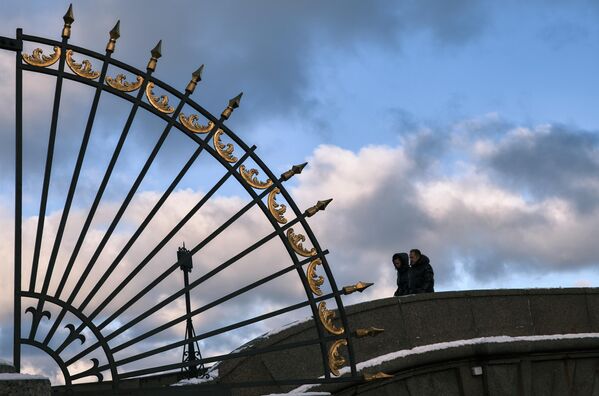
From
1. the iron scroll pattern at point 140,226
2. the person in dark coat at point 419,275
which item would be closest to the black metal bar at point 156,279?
the iron scroll pattern at point 140,226

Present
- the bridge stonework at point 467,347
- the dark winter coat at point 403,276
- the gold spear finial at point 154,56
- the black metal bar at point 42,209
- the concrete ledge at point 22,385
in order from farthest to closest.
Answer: the dark winter coat at point 403,276 < the bridge stonework at point 467,347 < the gold spear finial at point 154,56 < the black metal bar at point 42,209 < the concrete ledge at point 22,385

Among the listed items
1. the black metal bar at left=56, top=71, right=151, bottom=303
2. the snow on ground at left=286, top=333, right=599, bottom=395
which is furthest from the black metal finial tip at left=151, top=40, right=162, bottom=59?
the snow on ground at left=286, top=333, right=599, bottom=395

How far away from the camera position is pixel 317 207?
863 cm

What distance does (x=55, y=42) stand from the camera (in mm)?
8250

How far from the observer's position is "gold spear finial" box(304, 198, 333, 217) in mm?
8625

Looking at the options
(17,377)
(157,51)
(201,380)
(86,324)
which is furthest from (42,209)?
(201,380)

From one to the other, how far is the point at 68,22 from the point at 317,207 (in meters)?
2.65

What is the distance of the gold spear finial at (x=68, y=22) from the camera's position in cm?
823

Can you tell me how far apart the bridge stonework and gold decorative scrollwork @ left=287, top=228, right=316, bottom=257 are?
4.04ft

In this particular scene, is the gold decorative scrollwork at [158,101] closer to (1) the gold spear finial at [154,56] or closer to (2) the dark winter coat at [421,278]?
(1) the gold spear finial at [154,56]

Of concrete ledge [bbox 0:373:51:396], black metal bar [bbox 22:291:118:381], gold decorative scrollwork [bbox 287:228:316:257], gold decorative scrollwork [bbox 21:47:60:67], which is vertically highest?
gold decorative scrollwork [bbox 21:47:60:67]

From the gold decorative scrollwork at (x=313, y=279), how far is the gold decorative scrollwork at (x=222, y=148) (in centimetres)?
115

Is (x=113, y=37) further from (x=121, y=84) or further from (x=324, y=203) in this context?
(x=324, y=203)

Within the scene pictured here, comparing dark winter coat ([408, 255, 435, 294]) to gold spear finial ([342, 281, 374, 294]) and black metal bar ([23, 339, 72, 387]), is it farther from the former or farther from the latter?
black metal bar ([23, 339, 72, 387])
